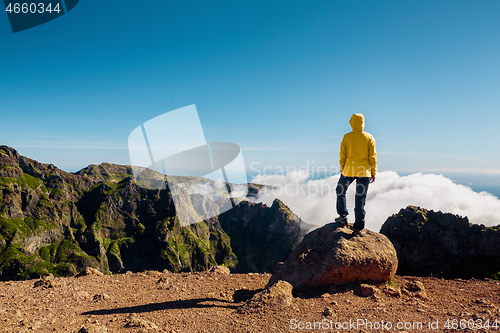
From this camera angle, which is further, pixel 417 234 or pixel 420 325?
pixel 417 234

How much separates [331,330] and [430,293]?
6.56 m

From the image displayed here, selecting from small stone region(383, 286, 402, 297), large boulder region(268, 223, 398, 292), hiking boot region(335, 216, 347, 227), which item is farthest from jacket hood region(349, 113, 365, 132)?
small stone region(383, 286, 402, 297)

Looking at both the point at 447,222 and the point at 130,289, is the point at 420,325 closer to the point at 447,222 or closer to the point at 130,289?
the point at 130,289

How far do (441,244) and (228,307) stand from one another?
68.6 feet

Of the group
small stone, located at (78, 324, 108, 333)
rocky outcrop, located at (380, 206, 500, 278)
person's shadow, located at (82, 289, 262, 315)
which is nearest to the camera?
small stone, located at (78, 324, 108, 333)

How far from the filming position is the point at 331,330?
22.5ft

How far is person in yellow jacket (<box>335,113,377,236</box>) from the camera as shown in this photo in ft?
34.2

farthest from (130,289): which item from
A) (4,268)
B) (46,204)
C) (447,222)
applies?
(46,204)

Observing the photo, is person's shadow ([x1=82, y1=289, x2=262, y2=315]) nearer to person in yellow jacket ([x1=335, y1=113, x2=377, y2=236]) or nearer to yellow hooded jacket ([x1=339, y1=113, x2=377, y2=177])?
person in yellow jacket ([x1=335, y1=113, x2=377, y2=236])

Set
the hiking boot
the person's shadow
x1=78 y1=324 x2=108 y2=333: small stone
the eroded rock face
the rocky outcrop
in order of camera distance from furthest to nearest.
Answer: the rocky outcrop, the hiking boot, the person's shadow, the eroded rock face, x1=78 y1=324 x2=108 y2=333: small stone

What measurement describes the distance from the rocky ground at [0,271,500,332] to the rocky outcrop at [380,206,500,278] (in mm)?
7567

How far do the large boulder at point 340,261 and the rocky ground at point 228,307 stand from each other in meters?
0.63

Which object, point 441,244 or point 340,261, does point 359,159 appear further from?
point 441,244


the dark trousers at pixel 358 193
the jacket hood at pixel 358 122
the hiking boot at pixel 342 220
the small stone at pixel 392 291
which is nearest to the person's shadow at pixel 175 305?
the hiking boot at pixel 342 220
